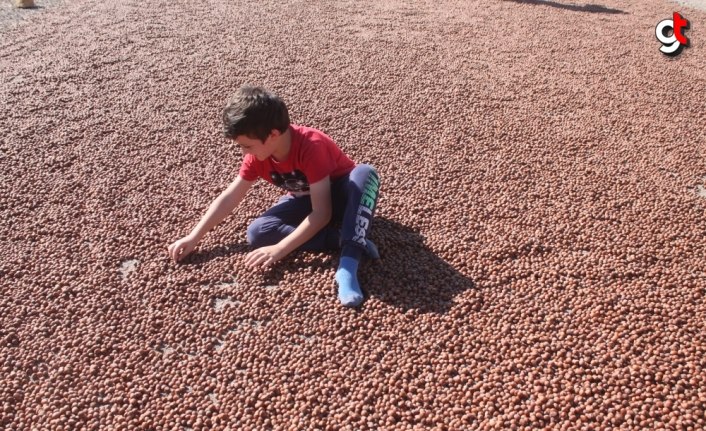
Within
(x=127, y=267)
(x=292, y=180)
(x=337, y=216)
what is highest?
(x=292, y=180)

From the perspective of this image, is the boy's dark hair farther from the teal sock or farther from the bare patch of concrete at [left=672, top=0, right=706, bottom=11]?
the bare patch of concrete at [left=672, top=0, right=706, bottom=11]

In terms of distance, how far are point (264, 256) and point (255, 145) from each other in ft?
2.29

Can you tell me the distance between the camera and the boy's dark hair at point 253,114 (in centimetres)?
310

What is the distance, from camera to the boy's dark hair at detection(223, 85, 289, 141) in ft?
10.2

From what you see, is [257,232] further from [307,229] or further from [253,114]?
[253,114]

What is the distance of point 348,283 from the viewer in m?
3.35

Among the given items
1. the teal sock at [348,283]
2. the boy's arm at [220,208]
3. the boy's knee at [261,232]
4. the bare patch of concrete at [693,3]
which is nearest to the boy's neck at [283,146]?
the boy's arm at [220,208]

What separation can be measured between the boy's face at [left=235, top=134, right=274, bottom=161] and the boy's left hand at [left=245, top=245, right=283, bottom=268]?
1.93 feet

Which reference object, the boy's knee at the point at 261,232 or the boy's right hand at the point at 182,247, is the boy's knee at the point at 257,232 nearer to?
the boy's knee at the point at 261,232

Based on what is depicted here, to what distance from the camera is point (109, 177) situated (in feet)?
15.1

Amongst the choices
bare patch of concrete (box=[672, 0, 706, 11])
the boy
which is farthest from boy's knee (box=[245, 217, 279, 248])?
bare patch of concrete (box=[672, 0, 706, 11])

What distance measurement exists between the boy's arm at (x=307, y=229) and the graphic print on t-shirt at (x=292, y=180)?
15 cm

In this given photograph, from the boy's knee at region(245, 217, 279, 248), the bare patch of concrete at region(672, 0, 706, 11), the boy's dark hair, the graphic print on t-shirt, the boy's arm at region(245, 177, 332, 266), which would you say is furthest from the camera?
the bare patch of concrete at region(672, 0, 706, 11)

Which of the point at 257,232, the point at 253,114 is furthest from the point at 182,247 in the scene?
the point at 253,114
